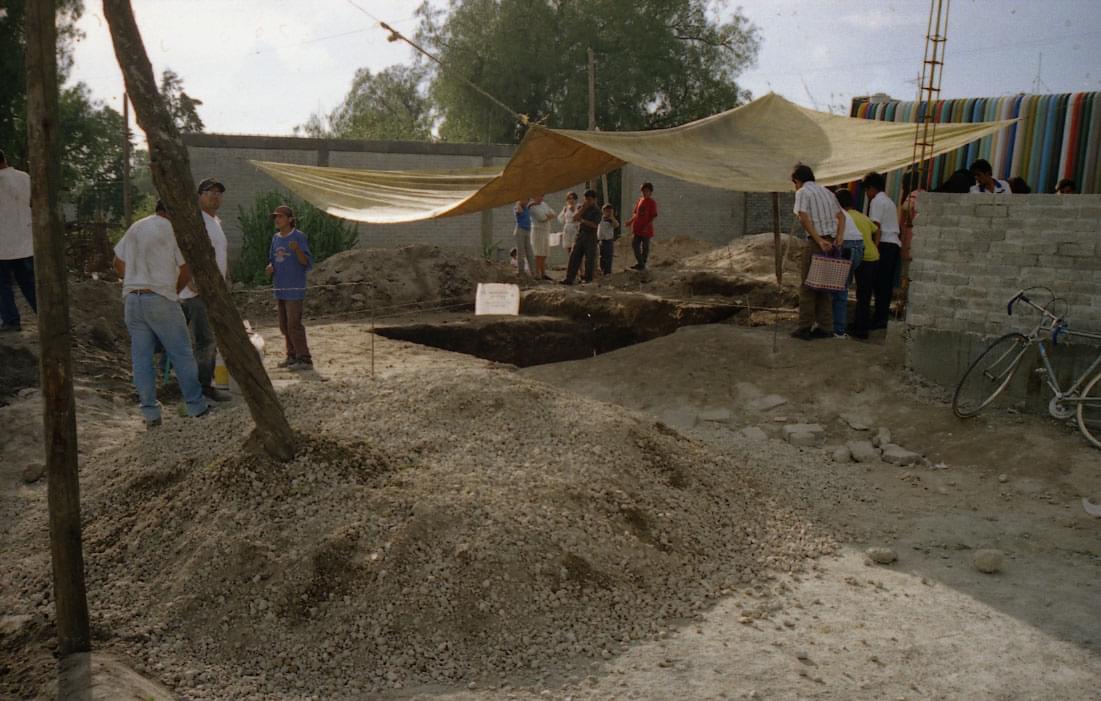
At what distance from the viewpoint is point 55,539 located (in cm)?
270

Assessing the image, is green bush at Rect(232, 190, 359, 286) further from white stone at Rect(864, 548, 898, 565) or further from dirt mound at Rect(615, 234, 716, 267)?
white stone at Rect(864, 548, 898, 565)

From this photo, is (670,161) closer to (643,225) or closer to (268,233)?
(643,225)

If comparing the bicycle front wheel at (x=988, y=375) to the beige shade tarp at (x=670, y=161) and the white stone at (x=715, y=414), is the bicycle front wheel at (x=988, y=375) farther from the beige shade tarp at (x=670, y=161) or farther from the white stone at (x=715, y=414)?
the beige shade tarp at (x=670, y=161)

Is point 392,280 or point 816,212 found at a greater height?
point 816,212

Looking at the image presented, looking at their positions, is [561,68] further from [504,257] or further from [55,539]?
[55,539]

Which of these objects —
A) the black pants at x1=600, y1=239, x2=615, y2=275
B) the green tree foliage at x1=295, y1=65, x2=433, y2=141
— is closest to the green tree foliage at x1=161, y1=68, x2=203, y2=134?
the green tree foliage at x1=295, y1=65, x2=433, y2=141

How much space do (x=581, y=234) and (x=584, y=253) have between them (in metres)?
0.34

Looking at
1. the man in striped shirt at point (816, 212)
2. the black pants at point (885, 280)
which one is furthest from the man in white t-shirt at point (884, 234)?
the man in striped shirt at point (816, 212)

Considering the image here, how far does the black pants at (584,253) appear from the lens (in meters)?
10.6

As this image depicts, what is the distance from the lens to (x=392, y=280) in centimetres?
1043

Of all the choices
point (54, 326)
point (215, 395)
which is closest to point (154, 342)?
point (215, 395)

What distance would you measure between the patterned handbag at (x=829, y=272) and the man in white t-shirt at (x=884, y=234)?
46cm

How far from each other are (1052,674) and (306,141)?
12110 mm

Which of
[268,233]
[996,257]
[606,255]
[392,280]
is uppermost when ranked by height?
[996,257]
